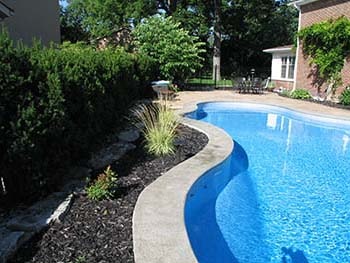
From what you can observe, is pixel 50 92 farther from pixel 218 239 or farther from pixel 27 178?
pixel 218 239

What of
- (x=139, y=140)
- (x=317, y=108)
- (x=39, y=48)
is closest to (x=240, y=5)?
(x=317, y=108)

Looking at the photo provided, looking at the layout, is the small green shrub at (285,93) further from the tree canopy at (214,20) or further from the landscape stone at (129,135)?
the landscape stone at (129,135)

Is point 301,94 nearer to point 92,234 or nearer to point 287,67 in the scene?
point 287,67

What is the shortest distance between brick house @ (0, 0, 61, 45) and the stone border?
11.7 metres

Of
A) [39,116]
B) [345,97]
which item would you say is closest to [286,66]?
[345,97]

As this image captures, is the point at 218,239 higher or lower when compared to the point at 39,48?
lower

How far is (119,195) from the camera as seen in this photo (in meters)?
4.75

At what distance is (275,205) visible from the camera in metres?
5.98

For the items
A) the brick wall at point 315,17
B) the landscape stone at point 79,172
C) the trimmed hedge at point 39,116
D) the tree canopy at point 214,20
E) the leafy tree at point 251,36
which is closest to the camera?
the trimmed hedge at point 39,116

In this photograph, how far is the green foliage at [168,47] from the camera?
66.7ft

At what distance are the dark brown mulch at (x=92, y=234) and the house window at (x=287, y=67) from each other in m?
19.5

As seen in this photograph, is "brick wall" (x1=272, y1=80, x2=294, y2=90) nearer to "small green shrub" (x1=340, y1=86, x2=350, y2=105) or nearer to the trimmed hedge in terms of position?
"small green shrub" (x1=340, y1=86, x2=350, y2=105)

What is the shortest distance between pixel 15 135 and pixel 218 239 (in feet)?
9.69

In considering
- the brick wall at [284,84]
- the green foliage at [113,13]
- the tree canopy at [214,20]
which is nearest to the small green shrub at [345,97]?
the brick wall at [284,84]
